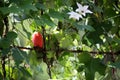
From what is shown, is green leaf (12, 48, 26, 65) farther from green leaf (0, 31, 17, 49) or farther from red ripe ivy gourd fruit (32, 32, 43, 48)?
red ripe ivy gourd fruit (32, 32, 43, 48)

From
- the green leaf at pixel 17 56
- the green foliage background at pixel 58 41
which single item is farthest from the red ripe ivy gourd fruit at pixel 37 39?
the green leaf at pixel 17 56

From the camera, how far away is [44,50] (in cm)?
122

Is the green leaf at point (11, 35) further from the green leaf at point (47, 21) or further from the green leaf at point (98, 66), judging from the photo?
the green leaf at point (98, 66)

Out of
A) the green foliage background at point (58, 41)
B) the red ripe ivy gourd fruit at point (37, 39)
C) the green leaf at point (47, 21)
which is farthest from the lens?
the red ripe ivy gourd fruit at point (37, 39)

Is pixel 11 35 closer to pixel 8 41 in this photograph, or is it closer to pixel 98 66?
pixel 8 41

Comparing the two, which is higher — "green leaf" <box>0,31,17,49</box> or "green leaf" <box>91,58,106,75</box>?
"green leaf" <box>0,31,17,49</box>

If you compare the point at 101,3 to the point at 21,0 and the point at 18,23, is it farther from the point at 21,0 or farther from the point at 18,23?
the point at 21,0

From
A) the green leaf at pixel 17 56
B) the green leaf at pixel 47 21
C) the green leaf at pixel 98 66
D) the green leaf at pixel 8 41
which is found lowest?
the green leaf at pixel 98 66

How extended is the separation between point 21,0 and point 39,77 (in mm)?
310

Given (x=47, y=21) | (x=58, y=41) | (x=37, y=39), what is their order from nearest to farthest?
(x=47, y=21) < (x=37, y=39) < (x=58, y=41)

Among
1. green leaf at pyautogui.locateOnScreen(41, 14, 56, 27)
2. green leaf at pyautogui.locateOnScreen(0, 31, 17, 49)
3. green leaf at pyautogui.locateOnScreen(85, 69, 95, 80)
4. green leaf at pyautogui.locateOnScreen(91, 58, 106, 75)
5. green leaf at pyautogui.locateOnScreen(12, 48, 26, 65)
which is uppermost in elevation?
green leaf at pyautogui.locateOnScreen(41, 14, 56, 27)

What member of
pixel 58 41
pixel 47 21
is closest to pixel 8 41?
pixel 47 21

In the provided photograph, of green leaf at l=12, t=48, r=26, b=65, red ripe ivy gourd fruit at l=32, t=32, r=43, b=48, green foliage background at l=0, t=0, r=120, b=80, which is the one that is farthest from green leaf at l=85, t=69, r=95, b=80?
green leaf at l=12, t=48, r=26, b=65

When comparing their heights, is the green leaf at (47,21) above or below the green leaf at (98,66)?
above
